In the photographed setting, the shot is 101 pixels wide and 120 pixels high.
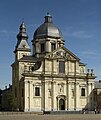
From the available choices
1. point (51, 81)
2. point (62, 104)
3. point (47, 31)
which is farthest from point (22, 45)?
point (62, 104)

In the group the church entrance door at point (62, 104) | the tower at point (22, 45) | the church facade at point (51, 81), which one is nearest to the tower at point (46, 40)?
the church facade at point (51, 81)

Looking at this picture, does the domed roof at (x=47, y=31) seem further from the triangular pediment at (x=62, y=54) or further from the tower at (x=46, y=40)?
the triangular pediment at (x=62, y=54)

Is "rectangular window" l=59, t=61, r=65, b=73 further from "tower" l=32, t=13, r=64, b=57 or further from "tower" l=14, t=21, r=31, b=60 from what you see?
"tower" l=14, t=21, r=31, b=60

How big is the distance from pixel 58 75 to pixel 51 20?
18584mm

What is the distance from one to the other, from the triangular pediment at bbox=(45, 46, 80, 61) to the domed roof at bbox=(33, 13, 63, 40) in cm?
746

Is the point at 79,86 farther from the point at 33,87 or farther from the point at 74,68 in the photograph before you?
the point at 33,87

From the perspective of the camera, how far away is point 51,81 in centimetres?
7475

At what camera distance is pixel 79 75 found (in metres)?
77.5

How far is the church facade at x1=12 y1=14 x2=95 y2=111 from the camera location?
73000 mm

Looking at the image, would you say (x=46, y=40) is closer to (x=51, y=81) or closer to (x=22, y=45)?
(x=22, y=45)

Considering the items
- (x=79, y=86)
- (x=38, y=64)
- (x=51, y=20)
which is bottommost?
(x=79, y=86)

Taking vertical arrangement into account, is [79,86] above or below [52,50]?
below

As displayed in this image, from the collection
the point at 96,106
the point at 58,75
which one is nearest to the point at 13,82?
the point at 58,75

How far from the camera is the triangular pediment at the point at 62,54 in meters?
75.9
